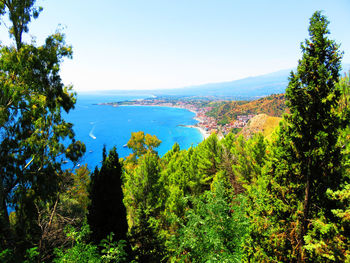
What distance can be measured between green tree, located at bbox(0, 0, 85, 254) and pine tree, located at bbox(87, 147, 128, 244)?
243 centimetres

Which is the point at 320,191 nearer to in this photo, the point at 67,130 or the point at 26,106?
the point at 67,130

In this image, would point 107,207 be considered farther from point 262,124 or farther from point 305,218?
point 262,124

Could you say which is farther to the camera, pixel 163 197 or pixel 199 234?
pixel 163 197

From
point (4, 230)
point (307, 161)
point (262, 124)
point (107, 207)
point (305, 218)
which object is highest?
point (307, 161)

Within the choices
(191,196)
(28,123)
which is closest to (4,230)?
(28,123)

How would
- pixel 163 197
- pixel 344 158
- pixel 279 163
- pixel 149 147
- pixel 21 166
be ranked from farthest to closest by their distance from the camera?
pixel 149 147
pixel 163 197
pixel 21 166
pixel 279 163
pixel 344 158

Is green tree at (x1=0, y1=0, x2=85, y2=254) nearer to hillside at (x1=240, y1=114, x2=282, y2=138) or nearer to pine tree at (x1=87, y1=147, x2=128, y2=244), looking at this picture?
pine tree at (x1=87, y1=147, x2=128, y2=244)

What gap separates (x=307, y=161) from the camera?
18.6 ft

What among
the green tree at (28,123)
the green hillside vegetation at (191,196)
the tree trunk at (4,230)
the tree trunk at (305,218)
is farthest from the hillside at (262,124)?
the tree trunk at (4,230)

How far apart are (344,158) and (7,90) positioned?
12.8m

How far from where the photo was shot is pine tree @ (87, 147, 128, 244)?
29.9 ft

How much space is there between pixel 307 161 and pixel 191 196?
16.7 feet

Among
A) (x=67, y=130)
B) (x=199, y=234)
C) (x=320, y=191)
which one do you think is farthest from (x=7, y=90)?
(x=320, y=191)

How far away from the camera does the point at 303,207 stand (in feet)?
18.1
